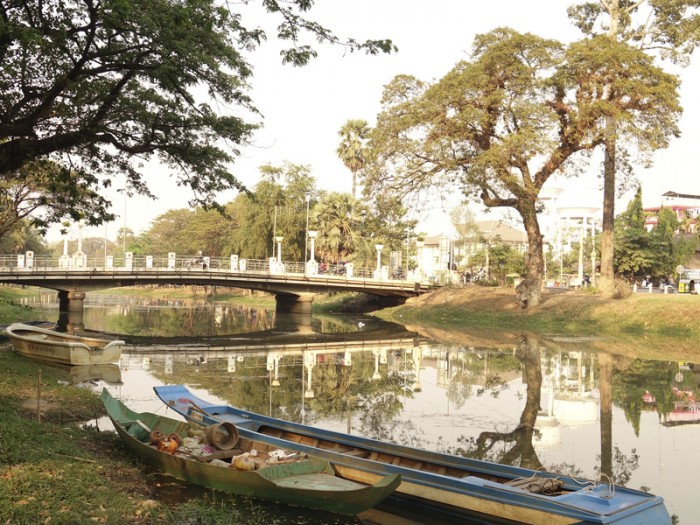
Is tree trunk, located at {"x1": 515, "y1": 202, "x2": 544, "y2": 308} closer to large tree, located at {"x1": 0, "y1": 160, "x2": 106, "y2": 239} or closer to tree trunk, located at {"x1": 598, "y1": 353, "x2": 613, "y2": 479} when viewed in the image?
tree trunk, located at {"x1": 598, "y1": 353, "x2": 613, "y2": 479}

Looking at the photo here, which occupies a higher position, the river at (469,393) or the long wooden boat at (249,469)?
the long wooden boat at (249,469)

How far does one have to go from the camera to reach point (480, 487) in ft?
23.2

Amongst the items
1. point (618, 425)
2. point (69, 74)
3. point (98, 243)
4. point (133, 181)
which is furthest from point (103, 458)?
point (98, 243)

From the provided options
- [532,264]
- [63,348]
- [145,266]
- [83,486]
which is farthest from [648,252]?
[83,486]

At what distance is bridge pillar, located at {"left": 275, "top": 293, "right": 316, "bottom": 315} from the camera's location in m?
43.8

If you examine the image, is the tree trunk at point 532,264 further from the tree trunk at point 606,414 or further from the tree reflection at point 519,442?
the tree reflection at point 519,442

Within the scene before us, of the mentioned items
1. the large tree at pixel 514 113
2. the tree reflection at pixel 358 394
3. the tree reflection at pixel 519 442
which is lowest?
the tree reflection at pixel 358 394

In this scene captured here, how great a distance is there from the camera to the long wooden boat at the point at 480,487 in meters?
6.48

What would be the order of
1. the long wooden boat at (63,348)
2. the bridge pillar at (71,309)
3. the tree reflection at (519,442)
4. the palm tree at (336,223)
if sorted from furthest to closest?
the palm tree at (336,223) < the bridge pillar at (71,309) < the long wooden boat at (63,348) < the tree reflection at (519,442)

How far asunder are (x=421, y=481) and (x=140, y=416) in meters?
4.68

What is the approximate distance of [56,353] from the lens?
60.4ft

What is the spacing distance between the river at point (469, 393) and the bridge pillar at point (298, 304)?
1364cm

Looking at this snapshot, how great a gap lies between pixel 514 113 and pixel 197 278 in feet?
68.8

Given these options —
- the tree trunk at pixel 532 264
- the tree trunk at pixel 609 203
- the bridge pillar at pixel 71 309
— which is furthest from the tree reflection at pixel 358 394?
the bridge pillar at pixel 71 309
